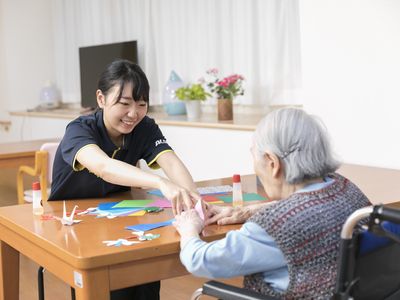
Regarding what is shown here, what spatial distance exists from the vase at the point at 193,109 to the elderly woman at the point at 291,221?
346 centimetres

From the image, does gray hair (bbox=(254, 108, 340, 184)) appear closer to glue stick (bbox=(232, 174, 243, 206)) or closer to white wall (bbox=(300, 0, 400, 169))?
glue stick (bbox=(232, 174, 243, 206))

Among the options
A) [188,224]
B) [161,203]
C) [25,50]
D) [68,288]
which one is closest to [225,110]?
[68,288]

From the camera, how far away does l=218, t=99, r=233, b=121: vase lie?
191 inches

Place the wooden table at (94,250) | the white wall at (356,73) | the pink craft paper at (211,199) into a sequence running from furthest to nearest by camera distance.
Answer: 1. the white wall at (356,73)
2. the pink craft paper at (211,199)
3. the wooden table at (94,250)

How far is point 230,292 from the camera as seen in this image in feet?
5.65

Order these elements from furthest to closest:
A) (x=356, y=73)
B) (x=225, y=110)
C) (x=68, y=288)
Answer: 1. (x=225, y=110)
2. (x=68, y=288)
3. (x=356, y=73)

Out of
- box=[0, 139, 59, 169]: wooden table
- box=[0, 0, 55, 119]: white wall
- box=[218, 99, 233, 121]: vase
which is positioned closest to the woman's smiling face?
box=[0, 139, 59, 169]: wooden table

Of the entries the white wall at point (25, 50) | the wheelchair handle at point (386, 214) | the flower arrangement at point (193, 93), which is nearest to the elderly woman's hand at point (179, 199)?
the wheelchair handle at point (386, 214)

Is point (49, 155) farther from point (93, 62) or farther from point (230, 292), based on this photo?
point (93, 62)

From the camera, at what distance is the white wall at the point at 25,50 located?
789 centimetres

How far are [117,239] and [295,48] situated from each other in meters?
3.04

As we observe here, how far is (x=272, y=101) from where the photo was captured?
16.2 ft

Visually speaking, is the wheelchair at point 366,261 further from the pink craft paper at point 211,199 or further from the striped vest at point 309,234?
the pink craft paper at point 211,199

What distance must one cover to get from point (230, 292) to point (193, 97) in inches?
139
